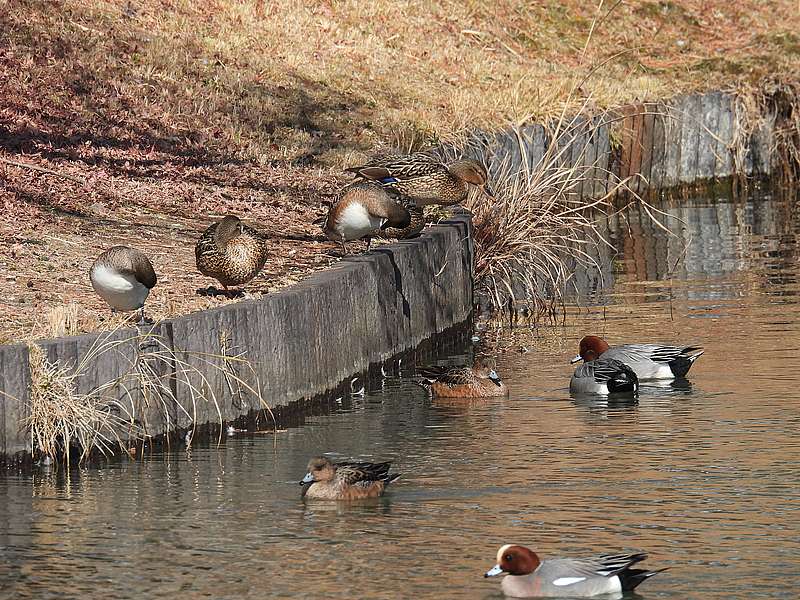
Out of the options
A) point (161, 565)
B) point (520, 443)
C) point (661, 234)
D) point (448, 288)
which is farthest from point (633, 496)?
point (661, 234)

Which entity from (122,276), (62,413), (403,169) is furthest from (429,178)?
(62,413)

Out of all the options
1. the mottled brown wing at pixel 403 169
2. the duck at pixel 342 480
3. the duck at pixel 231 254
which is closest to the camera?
the duck at pixel 342 480

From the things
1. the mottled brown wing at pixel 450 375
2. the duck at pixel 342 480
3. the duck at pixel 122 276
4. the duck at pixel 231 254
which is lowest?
the duck at pixel 342 480

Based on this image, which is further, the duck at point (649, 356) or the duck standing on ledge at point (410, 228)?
the duck standing on ledge at point (410, 228)

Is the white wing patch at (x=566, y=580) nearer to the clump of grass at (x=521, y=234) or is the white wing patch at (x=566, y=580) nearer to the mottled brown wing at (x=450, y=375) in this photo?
the mottled brown wing at (x=450, y=375)

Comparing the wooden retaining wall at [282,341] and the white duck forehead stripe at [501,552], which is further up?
the wooden retaining wall at [282,341]

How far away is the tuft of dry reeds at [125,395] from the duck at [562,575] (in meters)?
3.81

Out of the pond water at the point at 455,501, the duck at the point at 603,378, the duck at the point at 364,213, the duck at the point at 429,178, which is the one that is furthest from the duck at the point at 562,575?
the duck at the point at 429,178

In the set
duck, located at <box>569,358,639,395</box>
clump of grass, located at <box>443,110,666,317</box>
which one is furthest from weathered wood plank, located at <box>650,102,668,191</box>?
duck, located at <box>569,358,639,395</box>

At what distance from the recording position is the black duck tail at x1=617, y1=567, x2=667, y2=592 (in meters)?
8.55

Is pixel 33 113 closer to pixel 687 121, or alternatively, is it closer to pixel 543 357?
pixel 543 357

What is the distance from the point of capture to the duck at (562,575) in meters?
8.50

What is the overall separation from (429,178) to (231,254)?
415 cm

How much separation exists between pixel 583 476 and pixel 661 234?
15.1m
